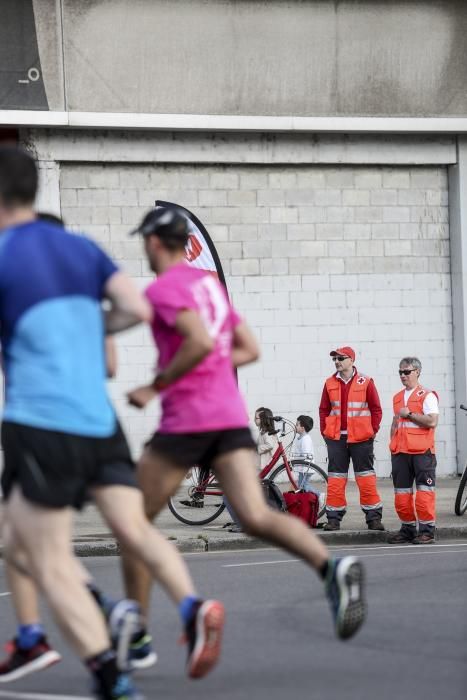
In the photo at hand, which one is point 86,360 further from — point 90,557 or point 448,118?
point 448,118

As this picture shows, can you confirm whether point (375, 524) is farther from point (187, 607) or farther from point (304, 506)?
point (187, 607)

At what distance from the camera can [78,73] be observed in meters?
19.7

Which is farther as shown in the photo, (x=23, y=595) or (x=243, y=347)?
(x=243, y=347)

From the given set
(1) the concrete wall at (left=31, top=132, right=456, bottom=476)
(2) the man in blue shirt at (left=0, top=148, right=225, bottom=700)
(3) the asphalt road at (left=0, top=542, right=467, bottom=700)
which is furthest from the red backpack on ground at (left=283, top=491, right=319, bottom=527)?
(2) the man in blue shirt at (left=0, top=148, right=225, bottom=700)

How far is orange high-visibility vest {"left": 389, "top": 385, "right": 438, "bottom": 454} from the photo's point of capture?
44.4 feet

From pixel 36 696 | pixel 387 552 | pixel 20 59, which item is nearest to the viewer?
pixel 36 696

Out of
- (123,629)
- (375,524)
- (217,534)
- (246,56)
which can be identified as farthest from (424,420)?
(246,56)

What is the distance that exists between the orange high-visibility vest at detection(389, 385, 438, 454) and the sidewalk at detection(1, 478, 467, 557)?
3.00 feet

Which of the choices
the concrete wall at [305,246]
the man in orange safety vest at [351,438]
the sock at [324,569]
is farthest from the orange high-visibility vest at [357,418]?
the sock at [324,569]

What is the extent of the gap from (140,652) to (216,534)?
303 inches

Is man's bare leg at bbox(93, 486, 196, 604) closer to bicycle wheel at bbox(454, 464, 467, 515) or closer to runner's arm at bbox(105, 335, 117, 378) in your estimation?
runner's arm at bbox(105, 335, 117, 378)

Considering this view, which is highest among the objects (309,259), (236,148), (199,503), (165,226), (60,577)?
(236,148)

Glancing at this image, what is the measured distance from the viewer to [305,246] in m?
20.7

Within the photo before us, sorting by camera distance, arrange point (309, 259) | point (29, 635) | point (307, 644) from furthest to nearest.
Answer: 1. point (309, 259)
2. point (307, 644)
3. point (29, 635)
